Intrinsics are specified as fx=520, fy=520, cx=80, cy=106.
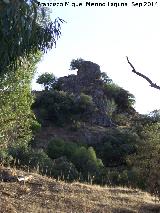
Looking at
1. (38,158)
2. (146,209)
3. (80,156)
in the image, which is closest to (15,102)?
(146,209)

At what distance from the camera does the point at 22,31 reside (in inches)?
486

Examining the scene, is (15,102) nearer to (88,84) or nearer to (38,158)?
(38,158)

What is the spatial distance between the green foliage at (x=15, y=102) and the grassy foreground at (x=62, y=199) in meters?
3.92

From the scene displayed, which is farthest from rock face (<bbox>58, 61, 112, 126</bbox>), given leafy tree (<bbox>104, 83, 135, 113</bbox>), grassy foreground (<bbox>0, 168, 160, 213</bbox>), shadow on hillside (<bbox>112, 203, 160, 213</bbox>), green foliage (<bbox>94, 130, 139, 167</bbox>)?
shadow on hillside (<bbox>112, 203, 160, 213</bbox>)

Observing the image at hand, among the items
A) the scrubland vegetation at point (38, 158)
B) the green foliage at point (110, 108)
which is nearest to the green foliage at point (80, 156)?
the scrubland vegetation at point (38, 158)

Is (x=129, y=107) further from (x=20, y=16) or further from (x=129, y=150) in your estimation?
(x=20, y=16)

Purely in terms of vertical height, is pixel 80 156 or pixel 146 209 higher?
pixel 80 156

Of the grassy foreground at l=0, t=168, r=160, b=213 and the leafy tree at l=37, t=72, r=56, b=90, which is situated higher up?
the leafy tree at l=37, t=72, r=56, b=90

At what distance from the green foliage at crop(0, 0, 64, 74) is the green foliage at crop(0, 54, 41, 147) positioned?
3.98 meters

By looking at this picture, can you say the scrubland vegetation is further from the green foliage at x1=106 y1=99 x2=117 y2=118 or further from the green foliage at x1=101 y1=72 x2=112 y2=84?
the green foliage at x1=101 y1=72 x2=112 y2=84

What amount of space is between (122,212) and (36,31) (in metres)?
5.08

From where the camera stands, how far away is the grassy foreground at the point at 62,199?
38.9ft

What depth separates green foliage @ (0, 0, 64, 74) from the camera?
11469 millimetres

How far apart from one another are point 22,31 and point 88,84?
4771cm
